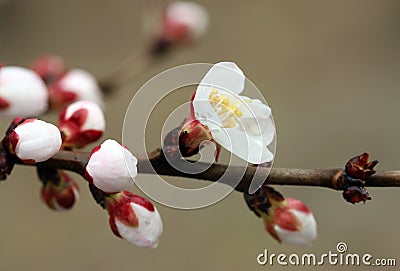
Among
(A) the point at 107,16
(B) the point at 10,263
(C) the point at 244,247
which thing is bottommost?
(B) the point at 10,263

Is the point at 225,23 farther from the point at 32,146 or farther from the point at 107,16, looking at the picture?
the point at 32,146

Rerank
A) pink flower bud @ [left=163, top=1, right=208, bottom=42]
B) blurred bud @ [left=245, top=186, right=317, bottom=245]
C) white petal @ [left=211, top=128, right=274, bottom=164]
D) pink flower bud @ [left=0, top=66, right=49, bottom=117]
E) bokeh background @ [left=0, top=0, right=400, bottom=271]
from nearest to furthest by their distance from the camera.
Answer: white petal @ [left=211, top=128, right=274, bottom=164]
blurred bud @ [left=245, top=186, right=317, bottom=245]
pink flower bud @ [left=0, top=66, right=49, bottom=117]
pink flower bud @ [left=163, top=1, right=208, bottom=42]
bokeh background @ [left=0, top=0, right=400, bottom=271]

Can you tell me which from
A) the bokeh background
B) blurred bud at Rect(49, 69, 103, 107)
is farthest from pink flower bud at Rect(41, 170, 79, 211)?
the bokeh background

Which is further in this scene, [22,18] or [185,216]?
[22,18]

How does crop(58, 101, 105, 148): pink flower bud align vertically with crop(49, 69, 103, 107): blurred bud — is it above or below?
below

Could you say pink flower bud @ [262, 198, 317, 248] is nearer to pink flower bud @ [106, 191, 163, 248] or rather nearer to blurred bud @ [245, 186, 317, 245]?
blurred bud @ [245, 186, 317, 245]

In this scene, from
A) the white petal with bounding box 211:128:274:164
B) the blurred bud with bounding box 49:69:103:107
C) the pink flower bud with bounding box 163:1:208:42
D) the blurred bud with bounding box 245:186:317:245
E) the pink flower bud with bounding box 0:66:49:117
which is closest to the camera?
the white petal with bounding box 211:128:274:164

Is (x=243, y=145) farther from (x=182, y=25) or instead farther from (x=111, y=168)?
(x=182, y=25)

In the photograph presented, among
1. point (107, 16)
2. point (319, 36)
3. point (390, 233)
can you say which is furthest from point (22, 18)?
point (390, 233)
